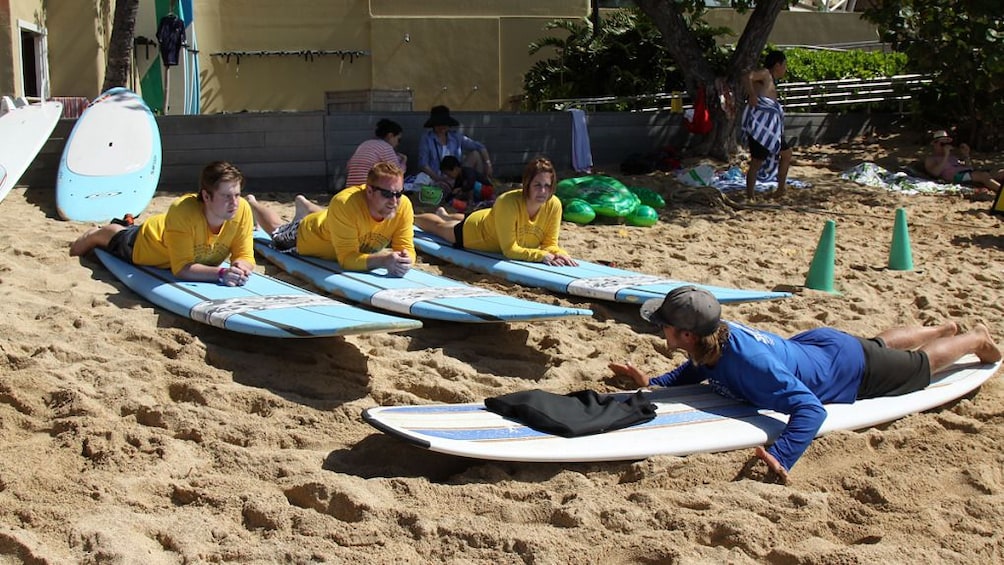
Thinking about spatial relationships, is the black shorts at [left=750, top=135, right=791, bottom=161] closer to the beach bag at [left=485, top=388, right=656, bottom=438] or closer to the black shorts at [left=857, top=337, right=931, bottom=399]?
the black shorts at [left=857, top=337, right=931, bottom=399]

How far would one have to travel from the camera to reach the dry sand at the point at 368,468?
3.39 metres

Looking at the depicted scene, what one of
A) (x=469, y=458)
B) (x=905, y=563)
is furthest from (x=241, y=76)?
(x=905, y=563)

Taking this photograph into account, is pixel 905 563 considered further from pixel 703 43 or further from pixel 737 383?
pixel 703 43

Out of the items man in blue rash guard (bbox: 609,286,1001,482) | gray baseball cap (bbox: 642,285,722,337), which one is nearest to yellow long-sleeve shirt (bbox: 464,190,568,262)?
man in blue rash guard (bbox: 609,286,1001,482)

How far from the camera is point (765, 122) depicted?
10.7 m

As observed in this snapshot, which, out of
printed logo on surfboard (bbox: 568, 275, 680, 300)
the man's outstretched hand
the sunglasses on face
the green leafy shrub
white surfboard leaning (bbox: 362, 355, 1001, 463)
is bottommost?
the man's outstretched hand

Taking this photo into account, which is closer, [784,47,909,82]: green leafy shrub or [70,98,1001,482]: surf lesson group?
[70,98,1001,482]: surf lesson group

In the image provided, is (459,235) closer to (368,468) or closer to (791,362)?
(791,362)

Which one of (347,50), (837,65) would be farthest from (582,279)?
(837,65)

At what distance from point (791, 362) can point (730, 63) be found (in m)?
8.79

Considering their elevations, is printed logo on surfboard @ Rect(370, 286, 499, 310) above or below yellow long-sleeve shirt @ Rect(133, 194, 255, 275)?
below

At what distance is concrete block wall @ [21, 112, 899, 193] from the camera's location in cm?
981

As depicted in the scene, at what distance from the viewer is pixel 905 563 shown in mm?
3346

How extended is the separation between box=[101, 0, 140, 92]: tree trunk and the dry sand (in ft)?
17.1
